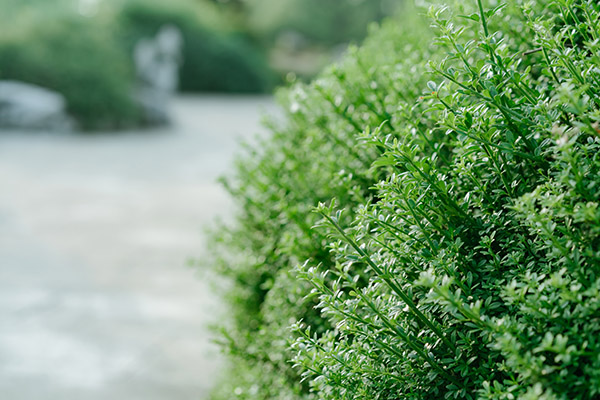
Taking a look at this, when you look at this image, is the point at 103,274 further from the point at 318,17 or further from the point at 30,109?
the point at 318,17

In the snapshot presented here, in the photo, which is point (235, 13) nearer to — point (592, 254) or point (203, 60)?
point (203, 60)

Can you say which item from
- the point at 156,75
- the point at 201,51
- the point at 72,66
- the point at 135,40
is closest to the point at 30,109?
the point at 72,66

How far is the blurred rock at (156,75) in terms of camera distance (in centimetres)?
1331

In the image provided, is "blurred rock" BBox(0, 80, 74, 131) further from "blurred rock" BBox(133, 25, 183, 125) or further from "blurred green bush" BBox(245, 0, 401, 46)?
"blurred green bush" BBox(245, 0, 401, 46)

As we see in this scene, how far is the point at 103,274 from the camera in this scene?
520 cm

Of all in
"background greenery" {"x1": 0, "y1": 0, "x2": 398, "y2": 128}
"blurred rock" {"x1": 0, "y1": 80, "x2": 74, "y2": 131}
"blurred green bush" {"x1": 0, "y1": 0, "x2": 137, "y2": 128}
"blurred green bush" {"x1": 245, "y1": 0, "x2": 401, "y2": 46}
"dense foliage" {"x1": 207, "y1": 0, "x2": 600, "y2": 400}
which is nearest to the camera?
"dense foliage" {"x1": 207, "y1": 0, "x2": 600, "y2": 400}

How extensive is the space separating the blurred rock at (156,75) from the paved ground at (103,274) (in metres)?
3.02

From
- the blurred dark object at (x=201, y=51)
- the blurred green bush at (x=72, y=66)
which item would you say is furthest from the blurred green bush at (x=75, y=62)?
the blurred dark object at (x=201, y=51)

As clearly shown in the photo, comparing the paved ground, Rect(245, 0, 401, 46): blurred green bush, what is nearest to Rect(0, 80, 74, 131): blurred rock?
the paved ground

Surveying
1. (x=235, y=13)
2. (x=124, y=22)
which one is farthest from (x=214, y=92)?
(x=235, y=13)

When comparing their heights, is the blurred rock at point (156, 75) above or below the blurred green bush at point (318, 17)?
below

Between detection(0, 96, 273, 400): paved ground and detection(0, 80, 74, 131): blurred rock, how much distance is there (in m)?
0.88

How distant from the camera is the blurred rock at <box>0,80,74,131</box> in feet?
37.0

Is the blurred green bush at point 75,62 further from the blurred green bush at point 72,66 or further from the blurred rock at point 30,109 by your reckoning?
the blurred rock at point 30,109
